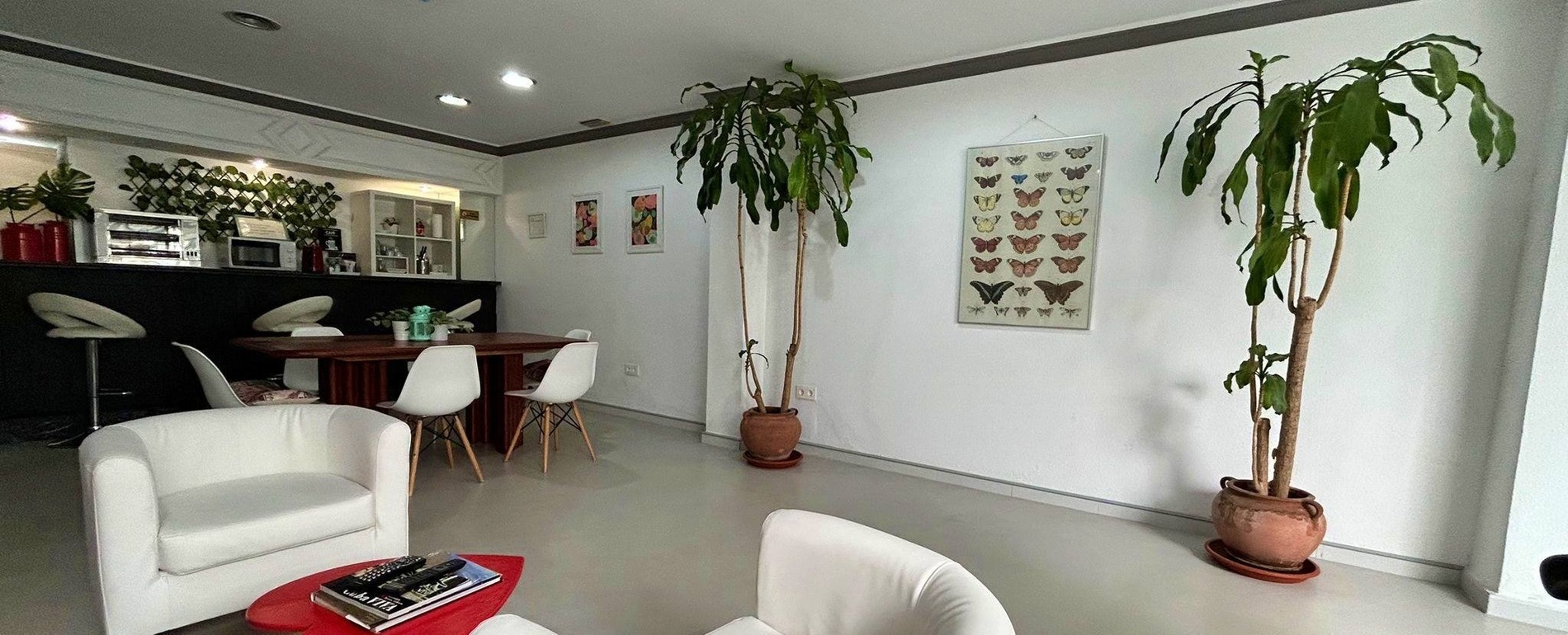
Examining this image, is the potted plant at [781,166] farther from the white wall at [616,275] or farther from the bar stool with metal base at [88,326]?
the bar stool with metal base at [88,326]

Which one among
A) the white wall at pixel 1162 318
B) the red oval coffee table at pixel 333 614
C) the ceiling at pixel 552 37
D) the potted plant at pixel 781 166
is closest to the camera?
the red oval coffee table at pixel 333 614

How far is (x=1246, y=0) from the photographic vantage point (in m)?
2.79

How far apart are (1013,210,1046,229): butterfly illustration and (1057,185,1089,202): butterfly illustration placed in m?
0.13

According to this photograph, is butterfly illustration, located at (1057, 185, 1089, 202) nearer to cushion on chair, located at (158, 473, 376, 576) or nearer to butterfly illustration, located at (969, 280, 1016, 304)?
butterfly illustration, located at (969, 280, 1016, 304)

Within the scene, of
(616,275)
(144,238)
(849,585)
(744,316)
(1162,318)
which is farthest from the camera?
(616,275)

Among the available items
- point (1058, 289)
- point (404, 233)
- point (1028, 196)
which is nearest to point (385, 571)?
point (1058, 289)

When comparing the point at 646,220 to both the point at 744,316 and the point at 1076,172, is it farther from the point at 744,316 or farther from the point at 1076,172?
the point at 1076,172

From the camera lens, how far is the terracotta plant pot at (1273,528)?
97.0 inches

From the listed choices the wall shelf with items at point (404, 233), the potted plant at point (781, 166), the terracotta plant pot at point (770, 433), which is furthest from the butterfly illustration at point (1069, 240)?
the wall shelf with items at point (404, 233)

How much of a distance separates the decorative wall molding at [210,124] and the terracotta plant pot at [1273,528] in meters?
6.60

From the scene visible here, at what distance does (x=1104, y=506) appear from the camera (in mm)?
3240

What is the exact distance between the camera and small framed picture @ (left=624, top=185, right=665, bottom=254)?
5.11m

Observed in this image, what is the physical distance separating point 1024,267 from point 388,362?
3.89 meters

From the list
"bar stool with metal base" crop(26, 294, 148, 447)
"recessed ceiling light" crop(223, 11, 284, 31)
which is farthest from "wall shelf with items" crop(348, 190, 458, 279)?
"recessed ceiling light" crop(223, 11, 284, 31)
